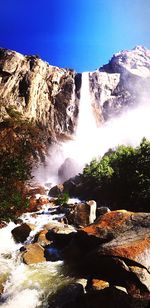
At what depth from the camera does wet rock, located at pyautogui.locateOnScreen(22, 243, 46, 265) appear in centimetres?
1859

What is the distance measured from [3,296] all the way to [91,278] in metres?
4.62

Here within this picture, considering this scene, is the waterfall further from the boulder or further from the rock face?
the rock face

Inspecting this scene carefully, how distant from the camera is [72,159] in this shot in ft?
178

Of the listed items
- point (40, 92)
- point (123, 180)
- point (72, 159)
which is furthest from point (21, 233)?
point (40, 92)

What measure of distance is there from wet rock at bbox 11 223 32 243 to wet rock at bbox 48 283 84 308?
9088mm

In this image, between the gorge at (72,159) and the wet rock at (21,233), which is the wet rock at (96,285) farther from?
the wet rock at (21,233)

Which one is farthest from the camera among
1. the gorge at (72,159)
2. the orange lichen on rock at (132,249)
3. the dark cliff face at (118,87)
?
the dark cliff face at (118,87)

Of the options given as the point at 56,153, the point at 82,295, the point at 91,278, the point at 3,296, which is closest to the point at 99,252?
the point at 91,278

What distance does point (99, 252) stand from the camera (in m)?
15.6

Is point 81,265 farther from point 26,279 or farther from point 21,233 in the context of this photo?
point 21,233

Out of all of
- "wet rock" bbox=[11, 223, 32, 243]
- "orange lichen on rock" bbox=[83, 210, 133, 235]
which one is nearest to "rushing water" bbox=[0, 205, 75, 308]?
"wet rock" bbox=[11, 223, 32, 243]

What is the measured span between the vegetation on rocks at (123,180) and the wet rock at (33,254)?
14.1 metres

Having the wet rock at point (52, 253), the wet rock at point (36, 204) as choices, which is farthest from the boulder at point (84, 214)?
the wet rock at point (36, 204)

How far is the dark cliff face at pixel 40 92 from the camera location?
63125 mm
